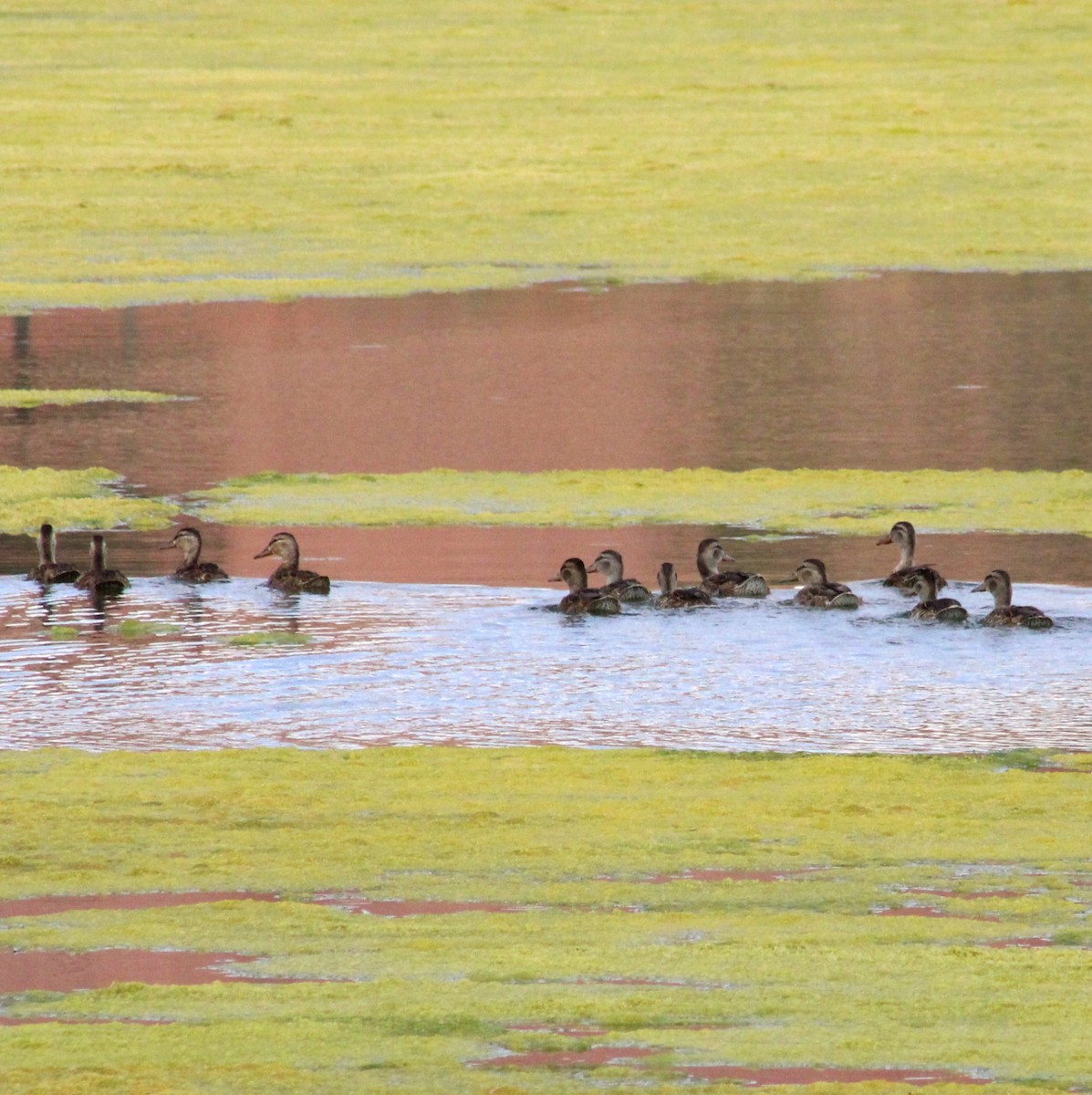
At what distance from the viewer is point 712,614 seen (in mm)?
16906

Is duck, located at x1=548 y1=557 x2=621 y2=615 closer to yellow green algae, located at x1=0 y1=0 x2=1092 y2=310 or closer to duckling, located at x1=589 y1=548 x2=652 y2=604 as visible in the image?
duckling, located at x1=589 y1=548 x2=652 y2=604

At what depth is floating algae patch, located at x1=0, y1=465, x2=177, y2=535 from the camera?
2072cm

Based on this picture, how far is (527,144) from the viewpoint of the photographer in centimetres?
4778

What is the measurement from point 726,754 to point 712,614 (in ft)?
13.3

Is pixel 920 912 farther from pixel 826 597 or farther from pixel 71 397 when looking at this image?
pixel 71 397

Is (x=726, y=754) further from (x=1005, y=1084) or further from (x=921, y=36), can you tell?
(x=921, y=36)

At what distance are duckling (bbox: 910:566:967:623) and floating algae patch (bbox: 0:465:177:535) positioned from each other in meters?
6.35

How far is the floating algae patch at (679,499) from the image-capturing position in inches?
816

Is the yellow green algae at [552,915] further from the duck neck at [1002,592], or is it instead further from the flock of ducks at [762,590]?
the duck neck at [1002,592]

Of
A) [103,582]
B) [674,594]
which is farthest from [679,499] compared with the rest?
[103,582]

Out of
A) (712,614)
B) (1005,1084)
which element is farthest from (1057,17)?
(1005,1084)

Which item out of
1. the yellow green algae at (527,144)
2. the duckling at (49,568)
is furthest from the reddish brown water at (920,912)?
the yellow green algae at (527,144)

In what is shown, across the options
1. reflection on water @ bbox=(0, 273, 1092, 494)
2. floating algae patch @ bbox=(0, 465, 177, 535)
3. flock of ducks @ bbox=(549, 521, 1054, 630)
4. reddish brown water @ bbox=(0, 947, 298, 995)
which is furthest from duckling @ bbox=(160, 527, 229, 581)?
reddish brown water @ bbox=(0, 947, 298, 995)

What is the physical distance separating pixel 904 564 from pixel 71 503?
23.1 ft
